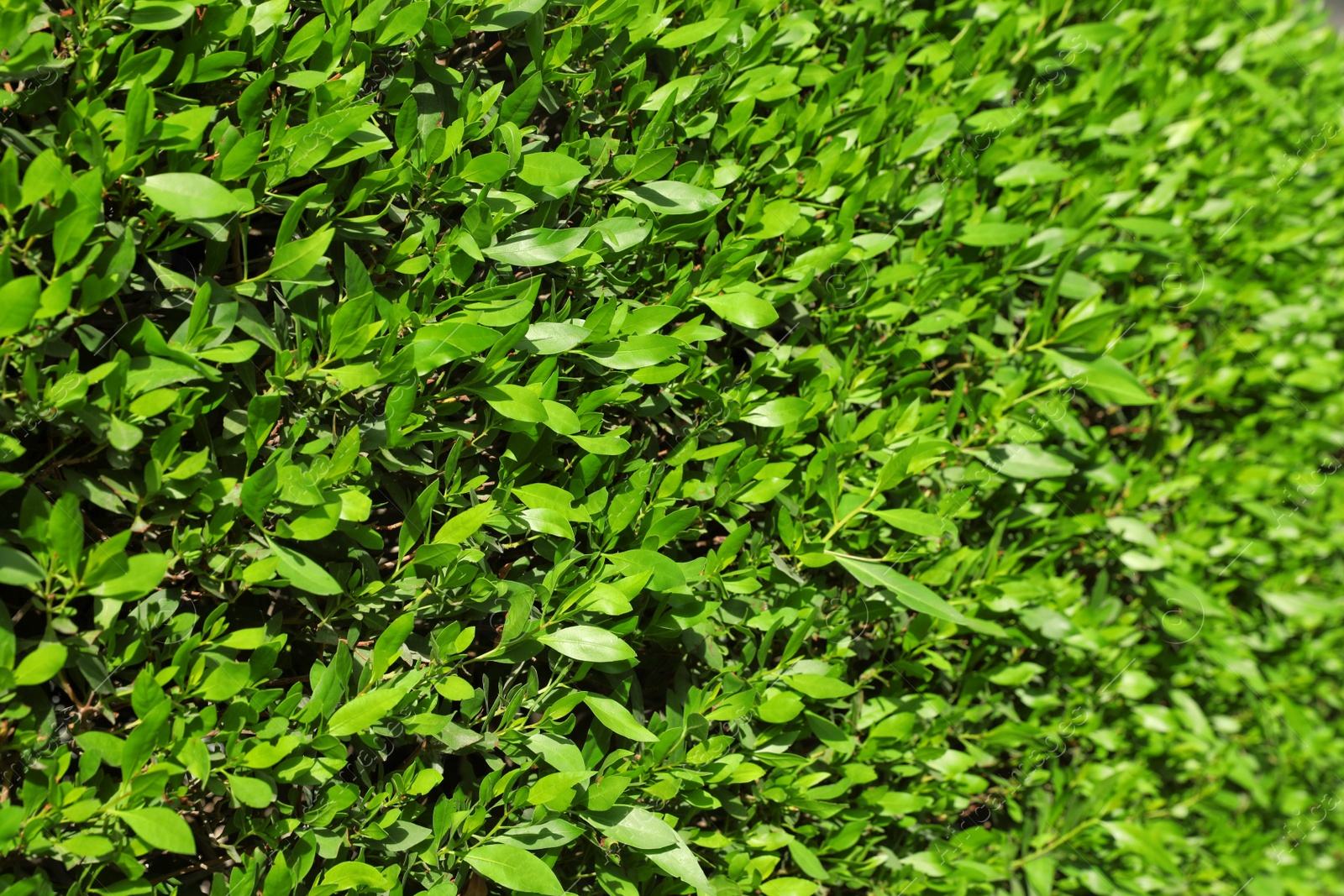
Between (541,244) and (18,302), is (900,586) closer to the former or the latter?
(541,244)

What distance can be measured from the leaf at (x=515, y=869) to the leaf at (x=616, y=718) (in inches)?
10.5

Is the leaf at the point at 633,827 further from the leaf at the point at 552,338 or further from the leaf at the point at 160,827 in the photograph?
the leaf at the point at 552,338

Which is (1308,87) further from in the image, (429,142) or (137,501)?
(137,501)

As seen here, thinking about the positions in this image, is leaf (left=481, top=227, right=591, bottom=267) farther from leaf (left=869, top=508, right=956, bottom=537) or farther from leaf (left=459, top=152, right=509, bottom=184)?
leaf (left=869, top=508, right=956, bottom=537)

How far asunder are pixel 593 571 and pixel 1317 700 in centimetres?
440

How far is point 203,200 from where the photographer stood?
145 centimetres

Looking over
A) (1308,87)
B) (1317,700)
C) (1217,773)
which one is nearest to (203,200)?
(1217,773)

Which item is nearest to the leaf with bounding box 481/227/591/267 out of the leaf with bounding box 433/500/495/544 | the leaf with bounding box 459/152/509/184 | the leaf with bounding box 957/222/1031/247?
the leaf with bounding box 459/152/509/184

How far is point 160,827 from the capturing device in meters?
1.35

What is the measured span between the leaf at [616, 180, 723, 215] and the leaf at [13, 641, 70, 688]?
1322 mm

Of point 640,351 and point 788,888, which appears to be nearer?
point 640,351

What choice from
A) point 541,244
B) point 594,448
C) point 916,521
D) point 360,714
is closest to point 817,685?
point 916,521

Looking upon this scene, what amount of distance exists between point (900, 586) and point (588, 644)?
86cm

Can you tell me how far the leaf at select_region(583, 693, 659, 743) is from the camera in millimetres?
1805
